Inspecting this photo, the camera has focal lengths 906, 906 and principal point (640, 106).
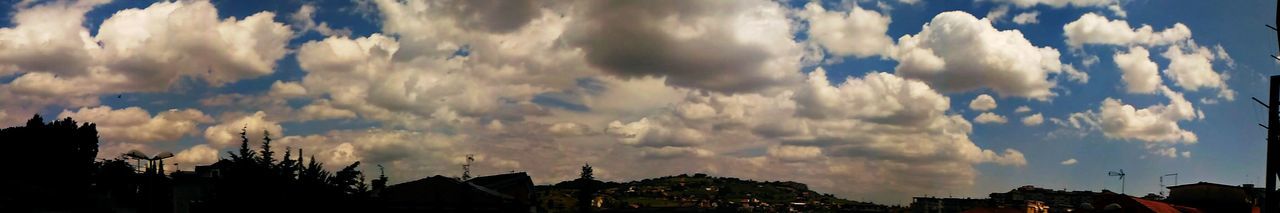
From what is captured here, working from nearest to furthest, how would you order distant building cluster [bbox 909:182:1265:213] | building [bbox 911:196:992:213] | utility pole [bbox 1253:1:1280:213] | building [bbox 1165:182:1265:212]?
utility pole [bbox 1253:1:1280:213], distant building cluster [bbox 909:182:1265:213], building [bbox 1165:182:1265:212], building [bbox 911:196:992:213]

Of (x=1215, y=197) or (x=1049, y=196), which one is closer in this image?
(x=1215, y=197)

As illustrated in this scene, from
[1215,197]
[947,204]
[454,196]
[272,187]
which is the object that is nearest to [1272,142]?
[272,187]

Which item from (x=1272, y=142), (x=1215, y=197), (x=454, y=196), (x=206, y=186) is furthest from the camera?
(x=1215, y=197)

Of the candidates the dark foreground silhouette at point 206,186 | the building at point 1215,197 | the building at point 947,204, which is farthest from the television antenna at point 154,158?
the building at point 947,204

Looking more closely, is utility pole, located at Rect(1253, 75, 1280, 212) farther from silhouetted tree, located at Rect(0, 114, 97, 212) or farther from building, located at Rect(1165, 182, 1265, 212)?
silhouetted tree, located at Rect(0, 114, 97, 212)

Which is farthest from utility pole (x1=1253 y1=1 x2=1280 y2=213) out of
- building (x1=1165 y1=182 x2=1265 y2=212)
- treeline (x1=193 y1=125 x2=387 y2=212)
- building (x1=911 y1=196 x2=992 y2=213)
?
building (x1=911 y1=196 x2=992 y2=213)

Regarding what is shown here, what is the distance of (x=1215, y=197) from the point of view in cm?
7950

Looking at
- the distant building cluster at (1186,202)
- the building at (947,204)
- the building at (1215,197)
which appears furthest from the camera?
the building at (947,204)

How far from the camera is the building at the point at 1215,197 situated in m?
77.7

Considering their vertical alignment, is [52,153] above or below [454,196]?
above

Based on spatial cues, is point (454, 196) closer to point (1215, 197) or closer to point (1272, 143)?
point (1272, 143)

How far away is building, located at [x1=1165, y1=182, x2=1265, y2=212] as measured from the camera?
77.7m

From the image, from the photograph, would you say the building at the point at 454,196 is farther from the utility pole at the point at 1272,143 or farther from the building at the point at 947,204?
the building at the point at 947,204

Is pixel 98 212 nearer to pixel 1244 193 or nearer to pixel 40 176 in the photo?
pixel 40 176
